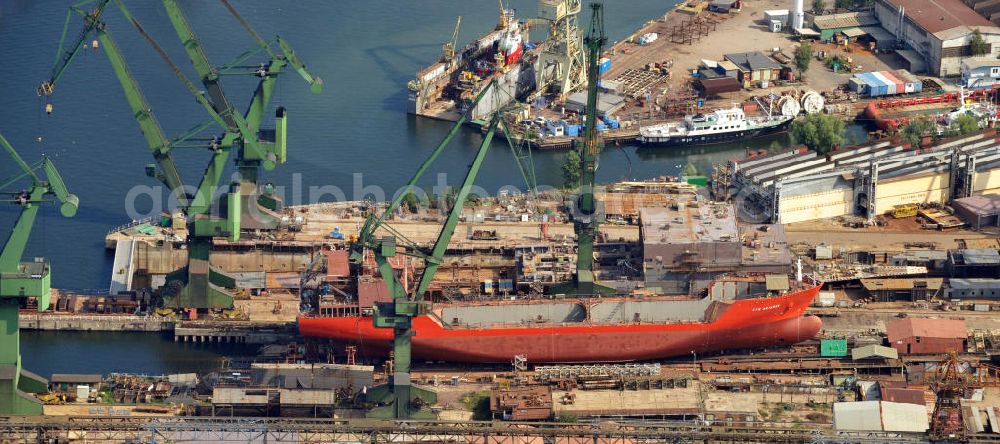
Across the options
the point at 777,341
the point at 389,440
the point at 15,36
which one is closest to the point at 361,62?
the point at 15,36

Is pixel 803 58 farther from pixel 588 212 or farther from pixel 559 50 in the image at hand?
pixel 588 212

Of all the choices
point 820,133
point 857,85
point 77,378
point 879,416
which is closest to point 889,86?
point 857,85

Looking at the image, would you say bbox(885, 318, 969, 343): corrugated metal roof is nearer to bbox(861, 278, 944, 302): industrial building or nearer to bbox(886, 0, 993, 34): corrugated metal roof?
bbox(861, 278, 944, 302): industrial building

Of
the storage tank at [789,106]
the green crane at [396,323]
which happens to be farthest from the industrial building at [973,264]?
the green crane at [396,323]

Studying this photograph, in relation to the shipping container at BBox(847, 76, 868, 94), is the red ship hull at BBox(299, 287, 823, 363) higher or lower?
lower

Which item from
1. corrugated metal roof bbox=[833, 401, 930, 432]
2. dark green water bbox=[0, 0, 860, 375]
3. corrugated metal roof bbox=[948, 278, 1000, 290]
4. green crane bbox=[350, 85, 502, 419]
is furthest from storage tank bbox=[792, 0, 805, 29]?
corrugated metal roof bbox=[833, 401, 930, 432]

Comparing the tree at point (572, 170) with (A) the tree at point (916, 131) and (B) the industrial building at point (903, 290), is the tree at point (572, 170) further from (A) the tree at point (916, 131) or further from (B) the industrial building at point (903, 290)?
(B) the industrial building at point (903, 290)
